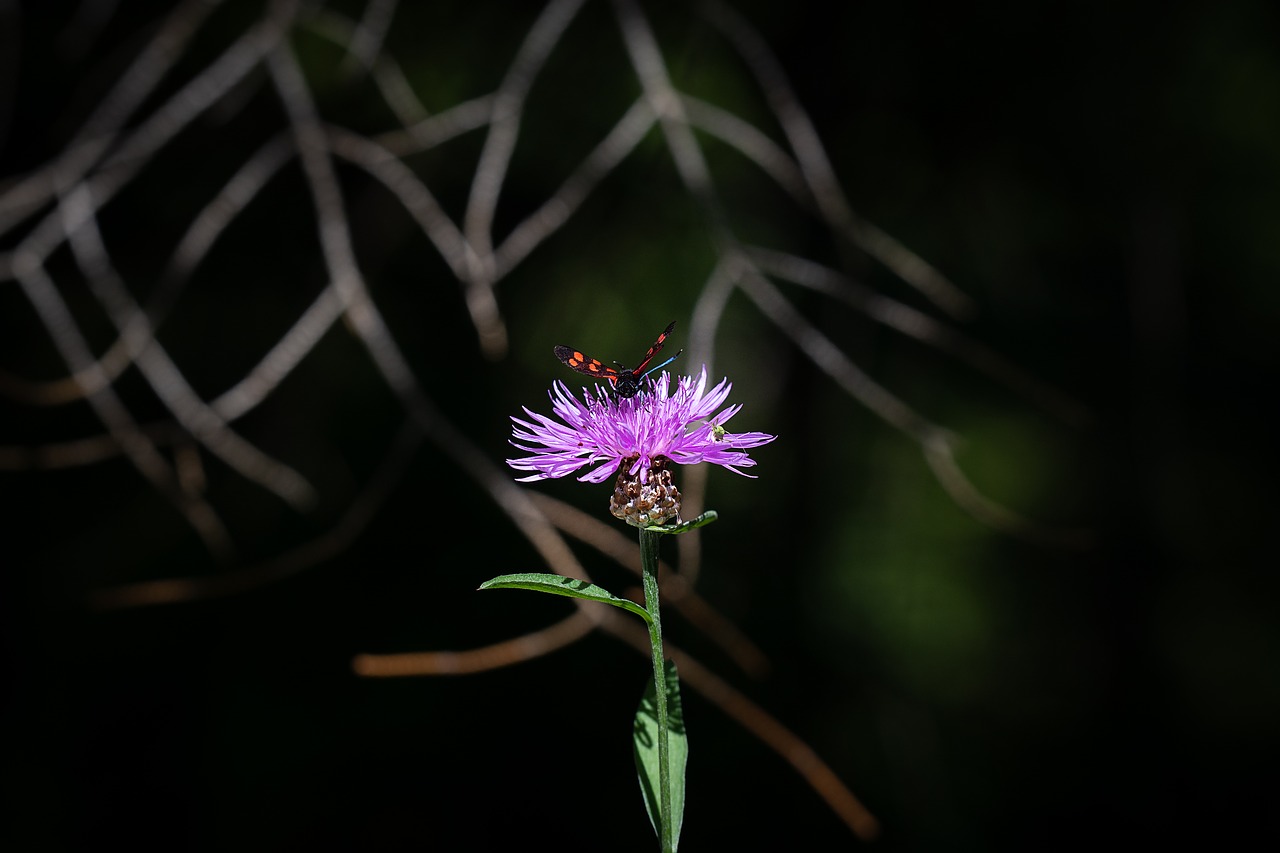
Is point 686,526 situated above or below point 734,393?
below

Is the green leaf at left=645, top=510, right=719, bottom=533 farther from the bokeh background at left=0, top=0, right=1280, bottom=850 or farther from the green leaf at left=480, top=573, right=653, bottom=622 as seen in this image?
the bokeh background at left=0, top=0, right=1280, bottom=850

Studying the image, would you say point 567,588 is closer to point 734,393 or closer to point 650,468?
point 650,468

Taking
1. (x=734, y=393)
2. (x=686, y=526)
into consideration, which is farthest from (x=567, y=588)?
(x=734, y=393)

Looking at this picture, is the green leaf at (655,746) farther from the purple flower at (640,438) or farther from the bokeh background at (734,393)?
the bokeh background at (734,393)

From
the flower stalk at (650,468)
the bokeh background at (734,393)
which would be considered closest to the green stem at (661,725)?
the flower stalk at (650,468)

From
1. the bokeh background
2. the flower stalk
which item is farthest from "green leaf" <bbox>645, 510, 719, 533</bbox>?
the bokeh background

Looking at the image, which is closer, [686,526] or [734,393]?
[686,526]

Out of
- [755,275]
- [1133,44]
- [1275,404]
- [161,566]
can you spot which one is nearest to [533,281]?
[755,275]
